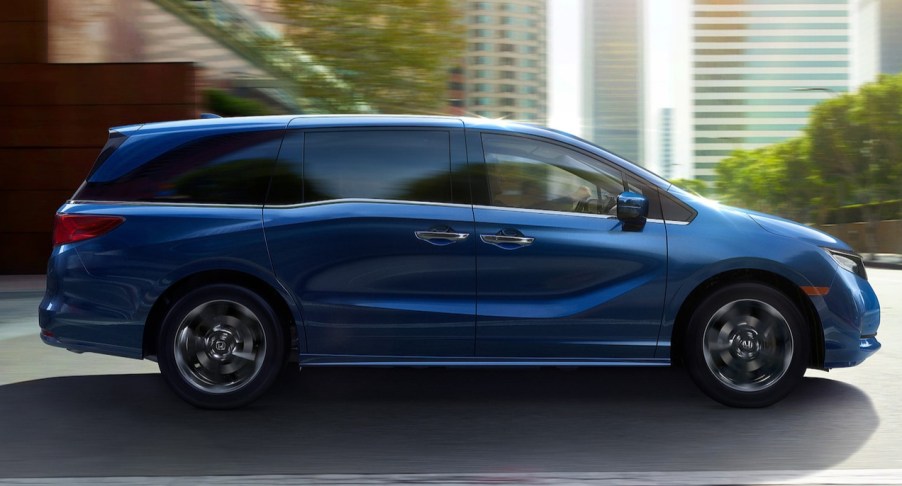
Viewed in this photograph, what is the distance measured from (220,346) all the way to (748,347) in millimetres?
3039

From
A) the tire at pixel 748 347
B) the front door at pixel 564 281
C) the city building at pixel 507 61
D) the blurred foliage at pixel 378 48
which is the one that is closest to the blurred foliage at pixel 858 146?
the blurred foliage at pixel 378 48

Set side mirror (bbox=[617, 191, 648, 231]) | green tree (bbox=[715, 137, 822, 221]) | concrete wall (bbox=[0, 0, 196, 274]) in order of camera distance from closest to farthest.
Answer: side mirror (bbox=[617, 191, 648, 231]), concrete wall (bbox=[0, 0, 196, 274]), green tree (bbox=[715, 137, 822, 221])

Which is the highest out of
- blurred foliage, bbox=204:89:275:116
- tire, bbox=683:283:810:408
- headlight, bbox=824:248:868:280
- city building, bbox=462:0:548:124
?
city building, bbox=462:0:548:124

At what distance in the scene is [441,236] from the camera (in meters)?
5.97

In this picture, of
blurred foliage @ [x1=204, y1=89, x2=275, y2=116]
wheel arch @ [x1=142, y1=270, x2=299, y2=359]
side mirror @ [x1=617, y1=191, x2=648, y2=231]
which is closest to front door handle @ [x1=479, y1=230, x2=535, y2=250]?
side mirror @ [x1=617, y1=191, x2=648, y2=231]

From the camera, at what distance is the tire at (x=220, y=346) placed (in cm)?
602

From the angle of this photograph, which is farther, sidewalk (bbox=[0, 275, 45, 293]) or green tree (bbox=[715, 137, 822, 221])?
green tree (bbox=[715, 137, 822, 221])

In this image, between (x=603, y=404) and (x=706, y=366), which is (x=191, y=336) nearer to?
(x=603, y=404)

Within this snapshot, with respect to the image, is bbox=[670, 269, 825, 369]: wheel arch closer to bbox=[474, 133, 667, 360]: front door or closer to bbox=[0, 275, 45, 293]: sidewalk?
bbox=[474, 133, 667, 360]: front door

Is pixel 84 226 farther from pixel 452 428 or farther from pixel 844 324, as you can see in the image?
pixel 844 324

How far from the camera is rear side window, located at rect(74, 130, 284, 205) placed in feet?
20.1

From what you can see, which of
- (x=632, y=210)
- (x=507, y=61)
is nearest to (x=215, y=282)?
(x=632, y=210)

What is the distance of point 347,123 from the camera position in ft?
20.3

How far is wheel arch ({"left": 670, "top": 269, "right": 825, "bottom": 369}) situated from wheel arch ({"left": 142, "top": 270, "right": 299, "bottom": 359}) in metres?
2.23
